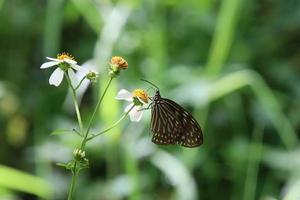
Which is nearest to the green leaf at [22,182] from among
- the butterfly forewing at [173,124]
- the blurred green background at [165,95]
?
the blurred green background at [165,95]

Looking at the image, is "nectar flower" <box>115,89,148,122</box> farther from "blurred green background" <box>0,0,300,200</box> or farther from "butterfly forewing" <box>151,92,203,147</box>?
"blurred green background" <box>0,0,300,200</box>

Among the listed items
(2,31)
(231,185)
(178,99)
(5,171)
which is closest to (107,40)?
(178,99)

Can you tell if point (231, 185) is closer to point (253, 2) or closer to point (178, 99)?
point (178, 99)

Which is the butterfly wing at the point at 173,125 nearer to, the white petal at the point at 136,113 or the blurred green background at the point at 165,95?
the white petal at the point at 136,113

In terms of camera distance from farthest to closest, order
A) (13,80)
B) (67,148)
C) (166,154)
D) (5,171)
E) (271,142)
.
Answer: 1. (13,80)
2. (271,142)
3. (67,148)
4. (166,154)
5. (5,171)

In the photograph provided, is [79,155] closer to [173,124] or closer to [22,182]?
[173,124]

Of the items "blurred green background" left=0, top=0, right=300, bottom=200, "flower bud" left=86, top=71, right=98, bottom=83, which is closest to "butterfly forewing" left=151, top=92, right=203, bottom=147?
"flower bud" left=86, top=71, right=98, bottom=83
